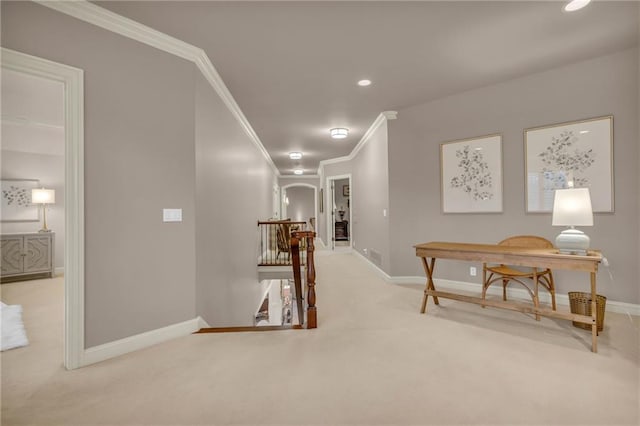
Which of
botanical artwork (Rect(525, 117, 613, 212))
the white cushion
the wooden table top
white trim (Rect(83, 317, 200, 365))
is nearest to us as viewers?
white trim (Rect(83, 317, 200, 365))

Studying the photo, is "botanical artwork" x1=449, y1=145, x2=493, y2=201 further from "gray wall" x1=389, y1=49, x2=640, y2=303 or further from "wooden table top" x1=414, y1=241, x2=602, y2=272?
"wooden table top" x1=414, y1=241, x2=602, y2=272

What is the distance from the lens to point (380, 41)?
280cm

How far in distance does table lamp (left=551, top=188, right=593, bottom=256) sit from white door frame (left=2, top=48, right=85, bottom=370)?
12.7 feet

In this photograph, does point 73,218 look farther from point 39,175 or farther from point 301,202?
point 301,202

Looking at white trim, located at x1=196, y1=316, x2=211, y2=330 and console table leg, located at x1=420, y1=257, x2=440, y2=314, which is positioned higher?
console table leg, located at x1=420, y1=257, x2=440, y2=314

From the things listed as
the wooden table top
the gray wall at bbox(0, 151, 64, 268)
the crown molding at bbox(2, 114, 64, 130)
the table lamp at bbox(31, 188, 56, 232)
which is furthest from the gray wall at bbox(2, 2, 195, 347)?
the gray wall at bbox(0, 151, 64, 268)

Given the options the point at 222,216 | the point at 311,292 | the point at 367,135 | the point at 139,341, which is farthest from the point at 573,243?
the point at 367,135

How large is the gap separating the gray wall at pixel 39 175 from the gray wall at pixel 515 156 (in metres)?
6.79

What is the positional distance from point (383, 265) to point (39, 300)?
16.8 feet

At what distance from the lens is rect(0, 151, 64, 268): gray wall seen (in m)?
5.81

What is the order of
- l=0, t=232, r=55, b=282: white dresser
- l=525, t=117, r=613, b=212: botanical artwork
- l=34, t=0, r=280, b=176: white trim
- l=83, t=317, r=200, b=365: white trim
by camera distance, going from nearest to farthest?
l=34, t=0, r=280, b=176: white trim < l=83, t=317, r=200, b=365: white trim < l=525, t=117, r=613, b=212: botanical artwork < l=0, t=232, r=55, b=282: white dresser

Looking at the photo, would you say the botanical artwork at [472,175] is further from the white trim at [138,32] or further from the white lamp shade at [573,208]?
the white trim at [138,32]

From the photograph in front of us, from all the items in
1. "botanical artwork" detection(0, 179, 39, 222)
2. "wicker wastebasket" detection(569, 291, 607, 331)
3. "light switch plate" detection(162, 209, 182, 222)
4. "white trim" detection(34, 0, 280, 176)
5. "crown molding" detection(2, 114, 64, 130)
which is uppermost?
"white trim" detection(34, 0, 280, 176)

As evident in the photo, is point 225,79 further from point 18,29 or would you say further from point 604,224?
point 604,224
